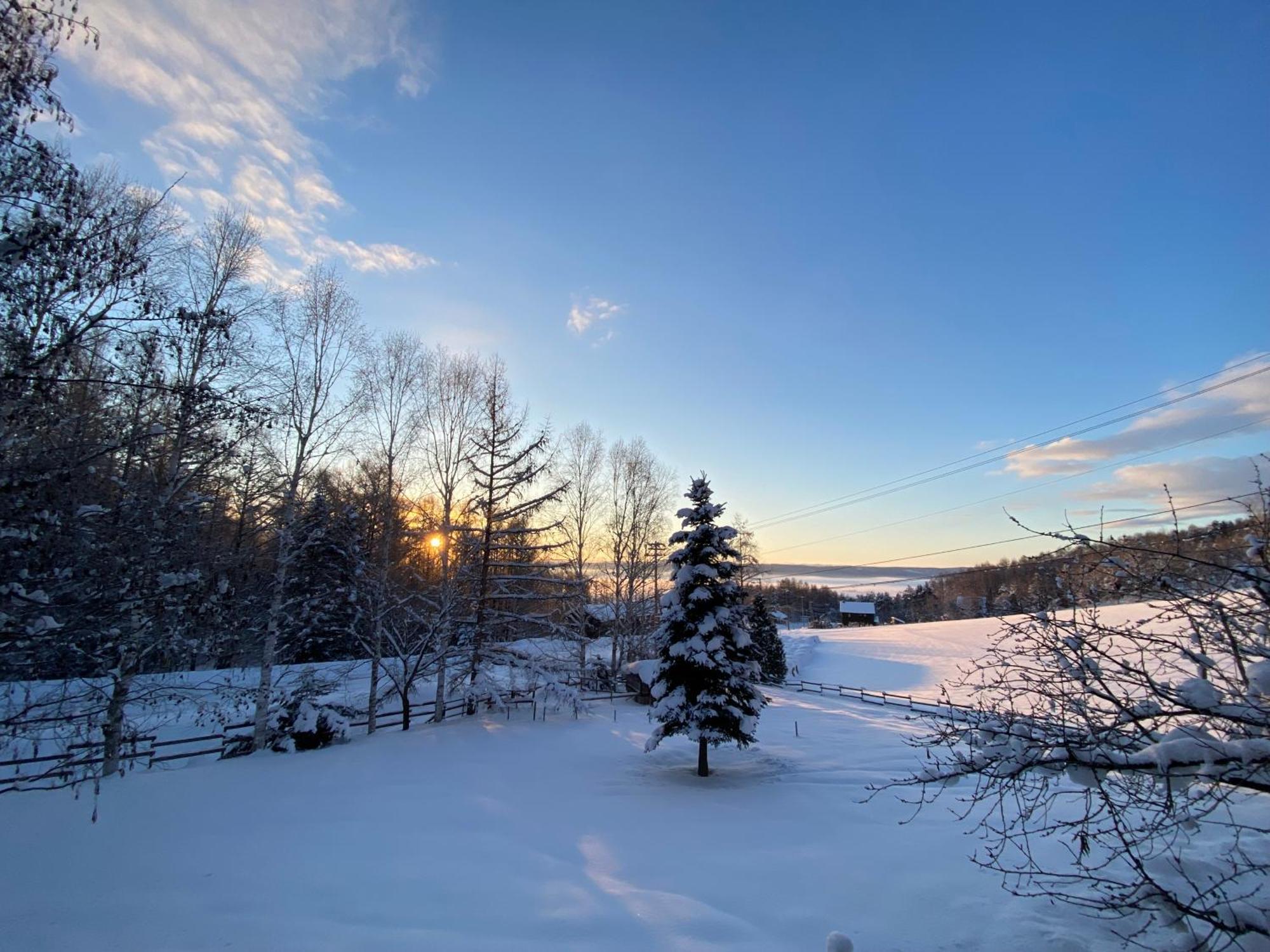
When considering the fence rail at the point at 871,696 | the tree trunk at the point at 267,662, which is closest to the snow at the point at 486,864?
the tree trunk at the point at 267,662

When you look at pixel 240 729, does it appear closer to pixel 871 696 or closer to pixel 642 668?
pixel 642 668

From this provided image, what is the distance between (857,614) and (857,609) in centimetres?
79

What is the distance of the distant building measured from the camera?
88.8 m

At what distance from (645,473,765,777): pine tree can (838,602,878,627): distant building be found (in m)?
81.6

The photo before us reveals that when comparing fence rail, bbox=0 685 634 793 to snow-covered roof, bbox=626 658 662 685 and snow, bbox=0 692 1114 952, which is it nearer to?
snow-covered roof, bbox=626 658 662 685

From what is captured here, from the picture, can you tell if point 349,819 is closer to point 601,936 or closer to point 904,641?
point 601,936

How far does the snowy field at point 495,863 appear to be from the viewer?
5.34m

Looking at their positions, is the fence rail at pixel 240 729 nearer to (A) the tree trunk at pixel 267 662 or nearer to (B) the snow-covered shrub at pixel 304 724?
(A) the tree trunk at pixel 267 662

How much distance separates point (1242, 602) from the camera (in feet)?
12.2

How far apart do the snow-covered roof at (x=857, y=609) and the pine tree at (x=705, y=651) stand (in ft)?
267

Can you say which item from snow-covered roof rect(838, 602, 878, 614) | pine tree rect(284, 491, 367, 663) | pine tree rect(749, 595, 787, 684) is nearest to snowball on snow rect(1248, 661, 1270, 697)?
pine tree rect(284, 491, 367, 663)

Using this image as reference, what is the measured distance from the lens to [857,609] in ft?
292

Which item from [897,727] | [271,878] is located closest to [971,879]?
[271,878]

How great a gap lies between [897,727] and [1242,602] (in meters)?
18.7
